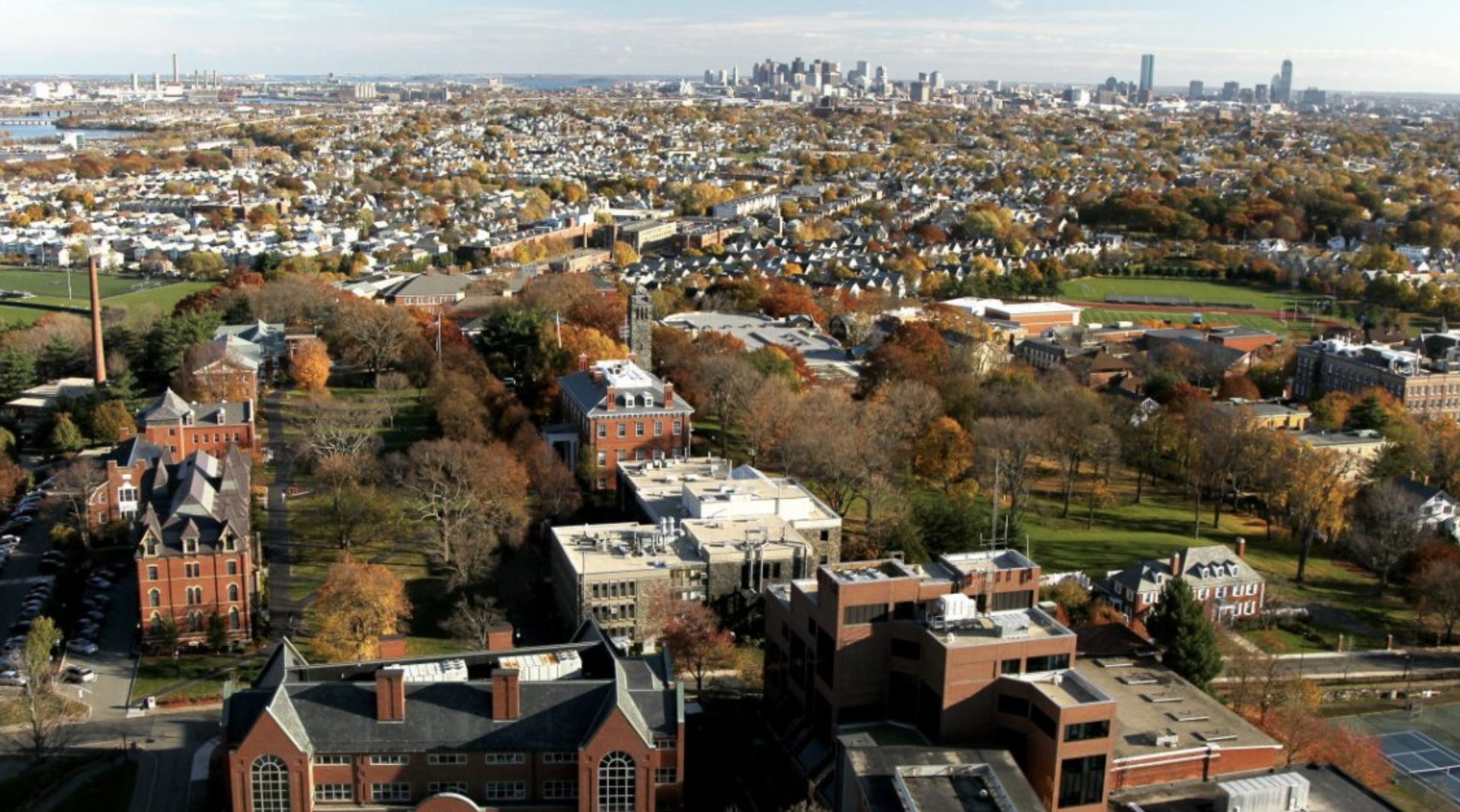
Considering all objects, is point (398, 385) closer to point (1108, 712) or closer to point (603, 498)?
point (603, 498)

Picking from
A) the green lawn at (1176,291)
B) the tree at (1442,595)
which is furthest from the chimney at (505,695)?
the green lawn at (1176,291)

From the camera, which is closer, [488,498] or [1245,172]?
[488,498]

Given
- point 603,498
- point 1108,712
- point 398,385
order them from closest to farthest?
1. point 1108,712
2. point 603,498
3. point 398,385

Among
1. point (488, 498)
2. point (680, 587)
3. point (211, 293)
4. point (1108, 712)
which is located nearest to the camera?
point (1108, 712)

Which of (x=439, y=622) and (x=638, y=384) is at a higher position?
(x=638, y=384)

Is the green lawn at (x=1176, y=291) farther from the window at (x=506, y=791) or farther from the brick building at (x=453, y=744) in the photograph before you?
the window at (x=506, y=791)

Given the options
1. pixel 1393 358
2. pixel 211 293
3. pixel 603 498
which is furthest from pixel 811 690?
pixel 211 293

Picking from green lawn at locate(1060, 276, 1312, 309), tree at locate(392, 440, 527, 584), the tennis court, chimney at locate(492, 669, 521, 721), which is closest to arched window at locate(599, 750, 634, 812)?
chimney at locate(492, 669, 521, 721)
